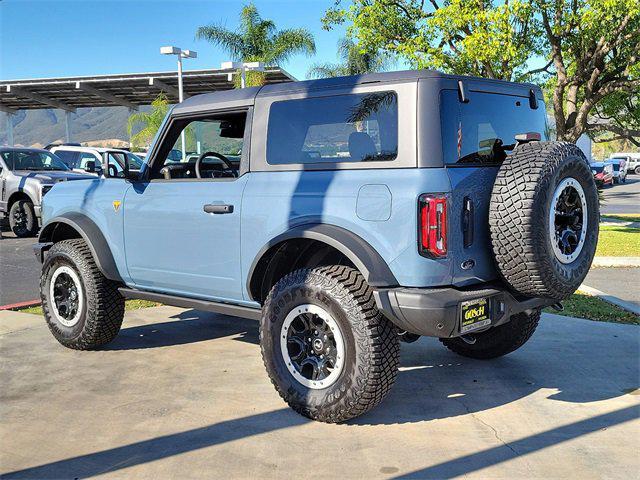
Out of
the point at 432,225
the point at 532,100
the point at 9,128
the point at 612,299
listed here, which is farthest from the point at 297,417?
the point at 9,128

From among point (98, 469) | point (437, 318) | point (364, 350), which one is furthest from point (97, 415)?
point (437, 318)

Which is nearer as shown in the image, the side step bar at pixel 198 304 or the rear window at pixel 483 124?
the rear window at pixel 483 124

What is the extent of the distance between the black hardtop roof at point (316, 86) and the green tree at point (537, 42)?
26.5 feet

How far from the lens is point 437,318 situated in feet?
11.9

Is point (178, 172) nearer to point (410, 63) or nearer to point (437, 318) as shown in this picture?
point (437, 318)

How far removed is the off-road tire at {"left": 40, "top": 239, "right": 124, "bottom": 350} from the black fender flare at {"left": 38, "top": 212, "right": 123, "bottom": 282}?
109 millimetres

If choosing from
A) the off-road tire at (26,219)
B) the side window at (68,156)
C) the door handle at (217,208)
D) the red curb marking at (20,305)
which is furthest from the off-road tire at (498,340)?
the side window at (68,156)

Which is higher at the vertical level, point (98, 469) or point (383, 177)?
point (383, 177)

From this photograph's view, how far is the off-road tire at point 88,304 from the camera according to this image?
17.7 ft

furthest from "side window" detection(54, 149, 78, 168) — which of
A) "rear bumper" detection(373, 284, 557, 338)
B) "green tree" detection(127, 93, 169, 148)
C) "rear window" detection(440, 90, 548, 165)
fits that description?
"rear bumper" detection(373, 284, 557, 338)

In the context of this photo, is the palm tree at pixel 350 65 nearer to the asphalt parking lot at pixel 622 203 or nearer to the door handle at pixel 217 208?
the asphalt parking lot at pixel 622 203

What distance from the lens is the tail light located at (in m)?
3.63

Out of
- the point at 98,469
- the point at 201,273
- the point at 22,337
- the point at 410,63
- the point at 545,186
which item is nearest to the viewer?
the point at 98,469

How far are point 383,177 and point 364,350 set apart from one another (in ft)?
3.28
